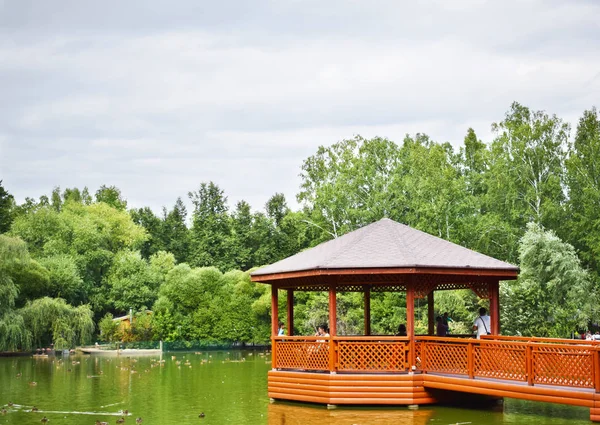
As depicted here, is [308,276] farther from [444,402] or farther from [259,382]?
[259,382]

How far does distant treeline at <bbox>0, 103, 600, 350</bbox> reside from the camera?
1407 inches

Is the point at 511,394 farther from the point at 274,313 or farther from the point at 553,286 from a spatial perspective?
the point at 553,286

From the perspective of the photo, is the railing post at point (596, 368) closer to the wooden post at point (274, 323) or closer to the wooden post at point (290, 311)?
the wooden post at point (274, 323)

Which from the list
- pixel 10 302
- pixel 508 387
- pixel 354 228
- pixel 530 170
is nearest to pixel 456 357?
pixel 508 387

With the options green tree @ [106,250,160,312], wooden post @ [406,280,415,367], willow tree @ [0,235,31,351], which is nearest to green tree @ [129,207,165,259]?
green tree @ [106,250,160,312]

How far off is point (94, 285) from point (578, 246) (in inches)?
1306

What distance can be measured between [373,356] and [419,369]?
1.05 meters

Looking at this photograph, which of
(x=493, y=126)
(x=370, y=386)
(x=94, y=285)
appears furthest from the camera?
(x=94, y=285)

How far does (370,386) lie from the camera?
55.7ft

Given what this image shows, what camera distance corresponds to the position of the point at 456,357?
54.8 ft

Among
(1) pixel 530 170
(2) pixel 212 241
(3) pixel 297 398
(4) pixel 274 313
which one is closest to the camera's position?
(3) pixel 297 398

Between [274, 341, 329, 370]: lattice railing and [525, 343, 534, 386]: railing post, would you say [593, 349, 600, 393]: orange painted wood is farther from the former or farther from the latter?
[274, 341, 329, 370]: lattice railing

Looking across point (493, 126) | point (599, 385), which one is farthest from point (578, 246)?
point (599, 385)

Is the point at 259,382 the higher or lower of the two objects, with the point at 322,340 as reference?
lower
